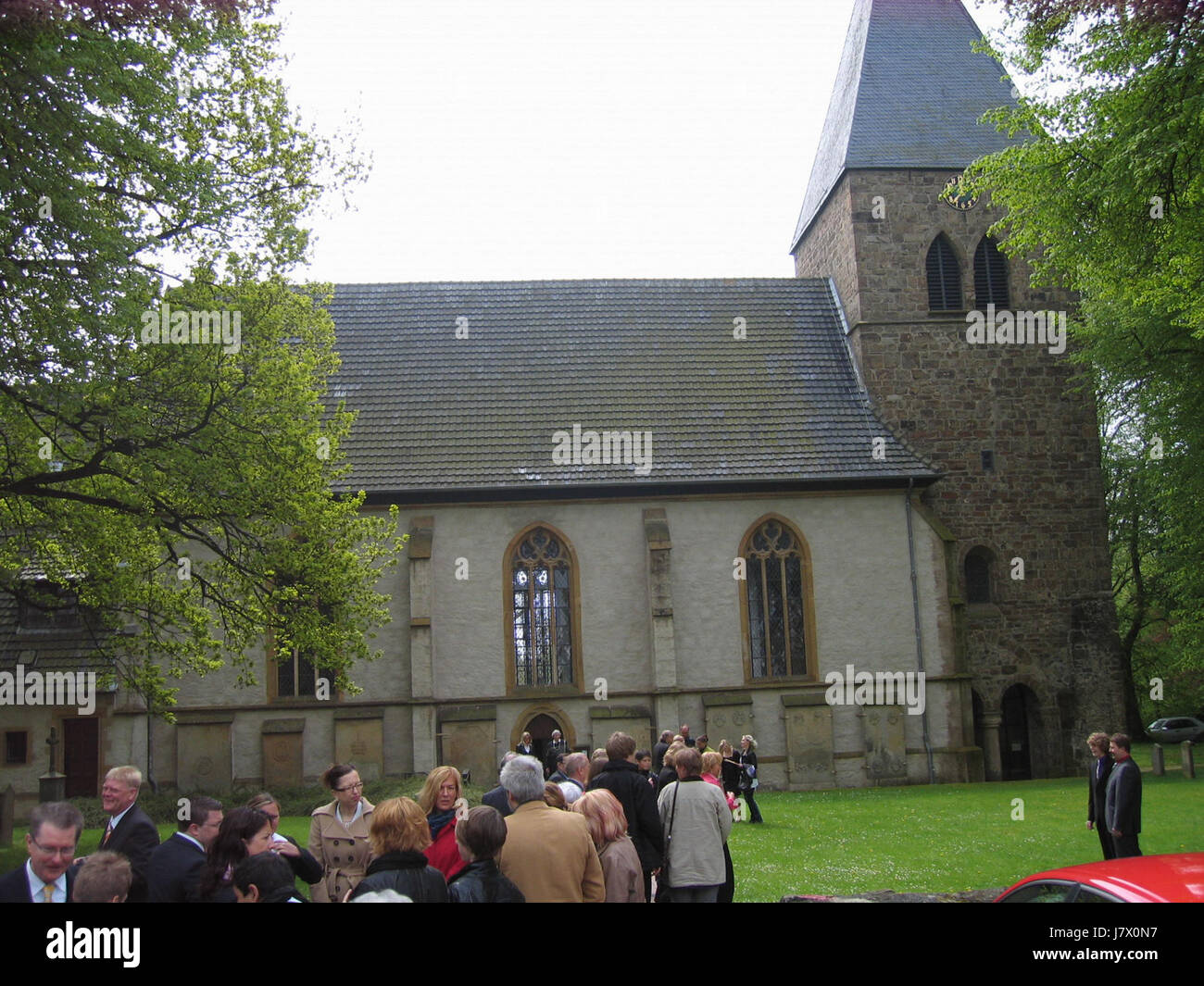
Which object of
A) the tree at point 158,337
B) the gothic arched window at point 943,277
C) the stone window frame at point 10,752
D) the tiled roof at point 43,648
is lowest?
the stone window frame at point 10,752

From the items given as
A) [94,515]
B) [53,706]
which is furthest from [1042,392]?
[53,706]

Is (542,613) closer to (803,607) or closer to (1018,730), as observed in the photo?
(803,607)

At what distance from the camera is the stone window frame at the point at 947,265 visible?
25297 mm

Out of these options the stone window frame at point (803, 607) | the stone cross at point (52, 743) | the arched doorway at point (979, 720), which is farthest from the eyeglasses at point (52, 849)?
the arched doorway at point (979, 720)

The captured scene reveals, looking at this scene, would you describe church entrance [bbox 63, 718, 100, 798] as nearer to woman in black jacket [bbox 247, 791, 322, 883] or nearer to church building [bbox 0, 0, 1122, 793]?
church building [bbox 0, 0, 1122, 793]

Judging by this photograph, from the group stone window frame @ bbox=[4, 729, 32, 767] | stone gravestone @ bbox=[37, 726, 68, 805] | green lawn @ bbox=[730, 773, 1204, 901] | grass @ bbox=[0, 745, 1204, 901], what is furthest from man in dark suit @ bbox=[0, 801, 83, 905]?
stone window frame @ bbox=[4, 729, 32, 767]

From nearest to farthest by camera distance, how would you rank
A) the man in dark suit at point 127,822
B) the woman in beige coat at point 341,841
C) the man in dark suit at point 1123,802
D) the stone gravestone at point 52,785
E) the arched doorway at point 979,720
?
1. the man in dark suit at point 127,822
2. the woman in beige coat at point 341,841
3. the man in dark suit at point 1123,802
4. the stone gravestone at point 52,785
5. the arched doorway at point 979,720

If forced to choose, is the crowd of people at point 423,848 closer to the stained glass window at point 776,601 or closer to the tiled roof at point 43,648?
the stained glass window at point 776,601

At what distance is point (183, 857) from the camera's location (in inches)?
220

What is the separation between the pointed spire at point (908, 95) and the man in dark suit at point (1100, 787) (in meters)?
17.8

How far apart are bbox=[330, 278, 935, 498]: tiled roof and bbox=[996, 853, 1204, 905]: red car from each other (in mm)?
17486

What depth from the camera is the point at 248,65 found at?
14.2 meters
